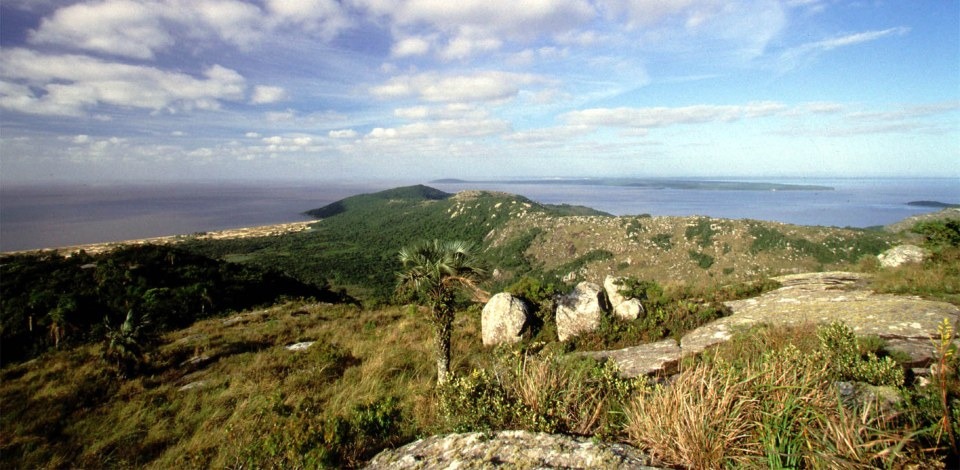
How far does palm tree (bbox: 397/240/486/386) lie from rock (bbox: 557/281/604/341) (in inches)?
181

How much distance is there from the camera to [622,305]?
1258 cm

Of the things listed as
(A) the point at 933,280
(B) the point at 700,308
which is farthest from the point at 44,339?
(A) the point at 933,280

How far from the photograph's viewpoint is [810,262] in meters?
64.9

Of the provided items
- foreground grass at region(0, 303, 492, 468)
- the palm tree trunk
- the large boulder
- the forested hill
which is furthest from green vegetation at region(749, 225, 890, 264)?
the palm tree trunk

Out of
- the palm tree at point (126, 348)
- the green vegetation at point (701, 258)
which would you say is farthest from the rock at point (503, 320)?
the green vegetation at point (701, 258)

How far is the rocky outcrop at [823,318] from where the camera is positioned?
732 centimetres

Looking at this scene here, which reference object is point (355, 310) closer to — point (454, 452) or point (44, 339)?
point (44, 339)

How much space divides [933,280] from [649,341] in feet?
26.5

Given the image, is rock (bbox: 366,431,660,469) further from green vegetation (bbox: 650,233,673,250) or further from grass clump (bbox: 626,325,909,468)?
green vegetation (bbox: 650,233,673,250)

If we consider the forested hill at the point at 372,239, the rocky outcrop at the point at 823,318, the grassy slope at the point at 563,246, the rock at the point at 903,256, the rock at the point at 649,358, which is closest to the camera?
the rocky outcrop at the point at 823,318

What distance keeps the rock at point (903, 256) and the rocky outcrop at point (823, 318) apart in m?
2.36

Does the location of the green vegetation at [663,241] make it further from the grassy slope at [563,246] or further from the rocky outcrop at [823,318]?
the rocky outcrop at [823,318]

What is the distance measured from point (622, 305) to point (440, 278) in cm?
687

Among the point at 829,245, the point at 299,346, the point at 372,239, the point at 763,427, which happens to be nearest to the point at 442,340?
the point at 763,427
